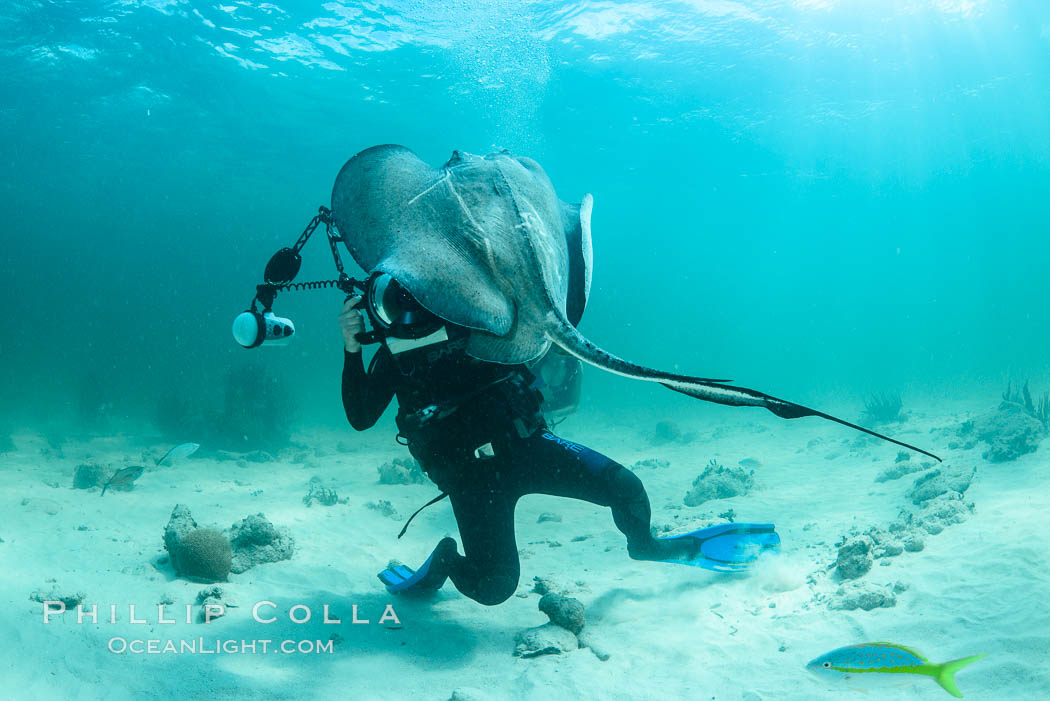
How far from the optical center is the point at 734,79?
80.0 ft

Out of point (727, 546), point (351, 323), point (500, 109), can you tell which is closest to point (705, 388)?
point (351, 323)

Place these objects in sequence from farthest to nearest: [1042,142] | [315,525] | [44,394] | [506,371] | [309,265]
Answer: [309,265] < [1042,142] < [44,394] < [315,525] < [506,371]

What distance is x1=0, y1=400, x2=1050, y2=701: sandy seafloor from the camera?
3.36m

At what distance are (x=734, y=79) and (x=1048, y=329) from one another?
7508cm

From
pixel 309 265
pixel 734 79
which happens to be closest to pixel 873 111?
pixel 734 79

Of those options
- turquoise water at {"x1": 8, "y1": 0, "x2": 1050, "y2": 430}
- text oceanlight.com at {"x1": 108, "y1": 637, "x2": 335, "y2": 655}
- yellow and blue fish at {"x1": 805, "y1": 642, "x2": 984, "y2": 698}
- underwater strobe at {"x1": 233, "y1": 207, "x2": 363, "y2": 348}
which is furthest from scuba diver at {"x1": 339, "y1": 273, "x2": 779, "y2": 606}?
turquoise water at {"x1": 8, "y1": 0, "x2": 1050, "y2": 430}

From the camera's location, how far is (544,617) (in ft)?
15.3

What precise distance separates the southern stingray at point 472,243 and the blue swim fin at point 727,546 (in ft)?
8.32

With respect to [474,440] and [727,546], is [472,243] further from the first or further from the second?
[727,546]

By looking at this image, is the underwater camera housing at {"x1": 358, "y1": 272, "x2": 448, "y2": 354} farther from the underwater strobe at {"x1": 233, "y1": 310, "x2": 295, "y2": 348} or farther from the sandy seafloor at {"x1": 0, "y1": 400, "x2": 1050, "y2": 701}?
the sandy seafloor at {"x1": 0, "y1": 400, "x2": 1050, "y2": 701}

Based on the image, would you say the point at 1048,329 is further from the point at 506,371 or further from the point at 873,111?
the point at 506,371

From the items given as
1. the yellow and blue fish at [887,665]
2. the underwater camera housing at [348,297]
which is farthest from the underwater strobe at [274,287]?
the yellow and blue fish at [887,665]

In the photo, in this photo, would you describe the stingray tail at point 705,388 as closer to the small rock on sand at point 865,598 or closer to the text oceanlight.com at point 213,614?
the small rock on sand at point 865,598

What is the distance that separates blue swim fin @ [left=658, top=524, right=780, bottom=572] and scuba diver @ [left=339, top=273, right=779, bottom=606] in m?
0.73
